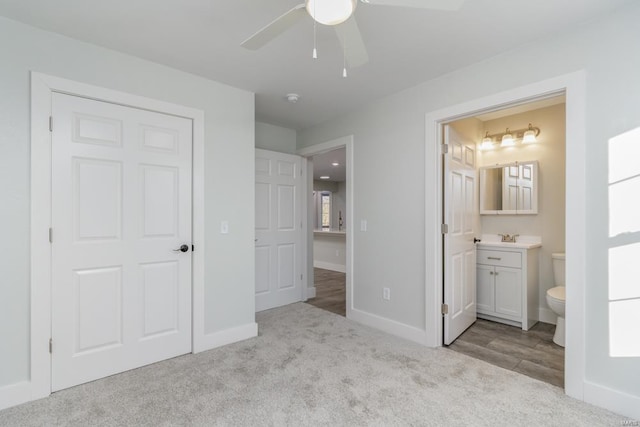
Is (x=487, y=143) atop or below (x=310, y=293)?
atop

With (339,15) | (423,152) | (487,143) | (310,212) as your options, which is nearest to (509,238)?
(487,143)

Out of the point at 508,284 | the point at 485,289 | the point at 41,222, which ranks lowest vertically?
the point at 485,289

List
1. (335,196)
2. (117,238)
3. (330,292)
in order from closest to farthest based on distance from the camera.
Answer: (117,238), (330,292), (335,196)

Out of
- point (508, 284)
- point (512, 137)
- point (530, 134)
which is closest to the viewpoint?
point (508, 284)

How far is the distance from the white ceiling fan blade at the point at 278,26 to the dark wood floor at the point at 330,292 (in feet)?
10.3

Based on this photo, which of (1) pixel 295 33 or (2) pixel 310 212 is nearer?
(1) pixel 295 33

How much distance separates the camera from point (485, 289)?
364cm

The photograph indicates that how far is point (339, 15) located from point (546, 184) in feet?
11.5

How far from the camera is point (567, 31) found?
2078 mm

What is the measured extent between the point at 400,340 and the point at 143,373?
2221 millimetres

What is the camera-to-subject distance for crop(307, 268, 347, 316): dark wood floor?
4.16m

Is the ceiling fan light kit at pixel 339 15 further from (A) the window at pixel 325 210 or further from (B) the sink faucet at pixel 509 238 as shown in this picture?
(A) the window at pixel 325 210

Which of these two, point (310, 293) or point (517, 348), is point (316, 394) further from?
point (310, 293)

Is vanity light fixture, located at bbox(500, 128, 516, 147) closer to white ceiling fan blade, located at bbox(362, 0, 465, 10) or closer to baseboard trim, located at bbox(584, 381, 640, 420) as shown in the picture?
baseboard trim, located at bbox(584, 381, 640, 420)
